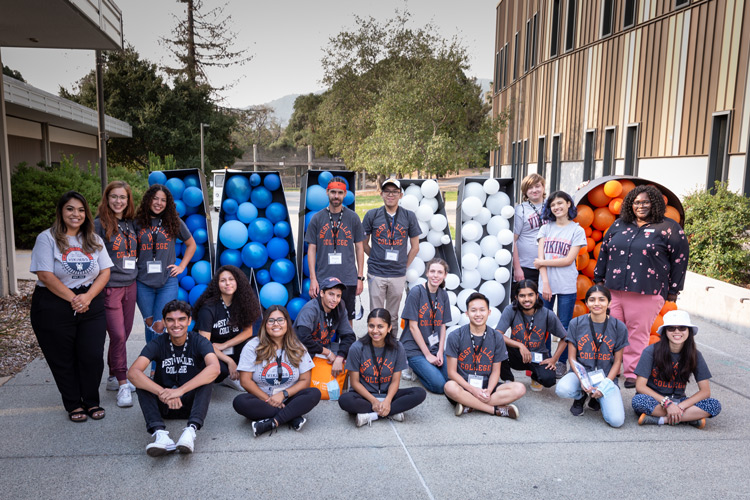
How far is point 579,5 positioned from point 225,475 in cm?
1871

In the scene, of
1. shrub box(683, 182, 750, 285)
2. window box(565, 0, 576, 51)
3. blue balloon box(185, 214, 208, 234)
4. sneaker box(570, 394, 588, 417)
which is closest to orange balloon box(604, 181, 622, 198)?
sneaker box(570, 394, 588, 417)

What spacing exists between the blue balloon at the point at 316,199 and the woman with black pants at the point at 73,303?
2421 mm

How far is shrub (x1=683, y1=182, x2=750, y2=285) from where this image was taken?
8.22 m

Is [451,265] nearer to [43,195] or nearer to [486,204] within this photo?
[486,204]

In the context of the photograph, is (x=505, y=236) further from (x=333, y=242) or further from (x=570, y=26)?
(x=570, y=26)

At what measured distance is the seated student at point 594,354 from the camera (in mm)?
4598

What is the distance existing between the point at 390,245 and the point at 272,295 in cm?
141

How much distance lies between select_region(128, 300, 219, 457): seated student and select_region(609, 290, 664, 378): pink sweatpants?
376 centimetres

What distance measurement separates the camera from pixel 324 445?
13.2ft

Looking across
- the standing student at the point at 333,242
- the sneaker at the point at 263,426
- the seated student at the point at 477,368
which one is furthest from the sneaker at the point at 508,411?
the standing student at the point at 333,242

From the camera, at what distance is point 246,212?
20.3 feet

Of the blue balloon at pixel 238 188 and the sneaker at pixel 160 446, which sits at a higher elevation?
the blue balloon at pixel 238 188

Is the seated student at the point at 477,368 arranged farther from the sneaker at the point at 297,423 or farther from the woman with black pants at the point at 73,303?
the woman with black pants at the point at 73,303

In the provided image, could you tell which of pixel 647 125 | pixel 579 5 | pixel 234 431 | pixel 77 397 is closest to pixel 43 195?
pixel 77 397
